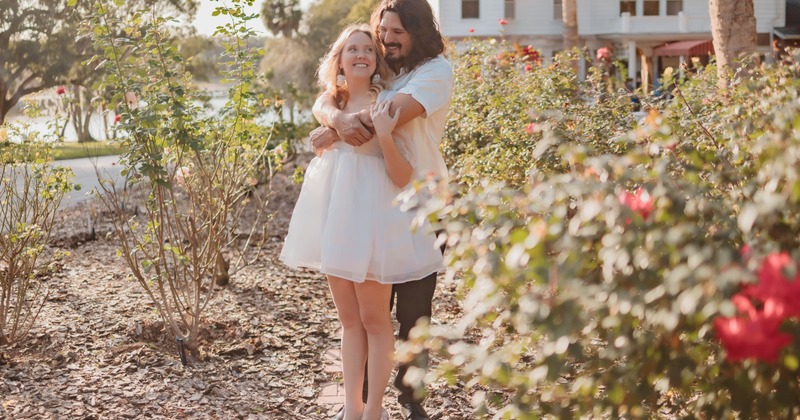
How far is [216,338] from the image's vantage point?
5.22 m

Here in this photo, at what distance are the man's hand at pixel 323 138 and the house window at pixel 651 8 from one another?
30.7 meters

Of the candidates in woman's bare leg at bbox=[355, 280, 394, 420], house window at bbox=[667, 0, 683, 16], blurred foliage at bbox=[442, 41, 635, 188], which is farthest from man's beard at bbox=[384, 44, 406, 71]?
house window at bbox=[667, 0, 683, 16]

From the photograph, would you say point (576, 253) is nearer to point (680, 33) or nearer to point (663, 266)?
point (663, 266)

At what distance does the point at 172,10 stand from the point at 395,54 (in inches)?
1065

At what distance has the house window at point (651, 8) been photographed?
3219 centimetres

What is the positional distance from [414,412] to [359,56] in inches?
59.8

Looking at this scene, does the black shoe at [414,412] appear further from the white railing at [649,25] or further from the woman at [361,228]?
the white railing at [649,25]

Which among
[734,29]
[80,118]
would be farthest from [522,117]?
[80,118]

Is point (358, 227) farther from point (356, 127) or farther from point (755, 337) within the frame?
point (755, 337)

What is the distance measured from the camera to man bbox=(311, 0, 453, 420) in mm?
3449

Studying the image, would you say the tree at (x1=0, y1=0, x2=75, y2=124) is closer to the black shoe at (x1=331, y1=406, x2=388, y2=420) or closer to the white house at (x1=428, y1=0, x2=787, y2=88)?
the white house at (x1=428, y1=0, x2=787, y2=88)

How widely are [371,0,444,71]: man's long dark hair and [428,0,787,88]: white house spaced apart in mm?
27259

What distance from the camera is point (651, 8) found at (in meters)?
32.2

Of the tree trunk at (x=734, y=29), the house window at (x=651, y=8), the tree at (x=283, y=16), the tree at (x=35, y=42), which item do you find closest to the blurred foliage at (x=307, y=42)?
the tree at (x=283, y=16)
